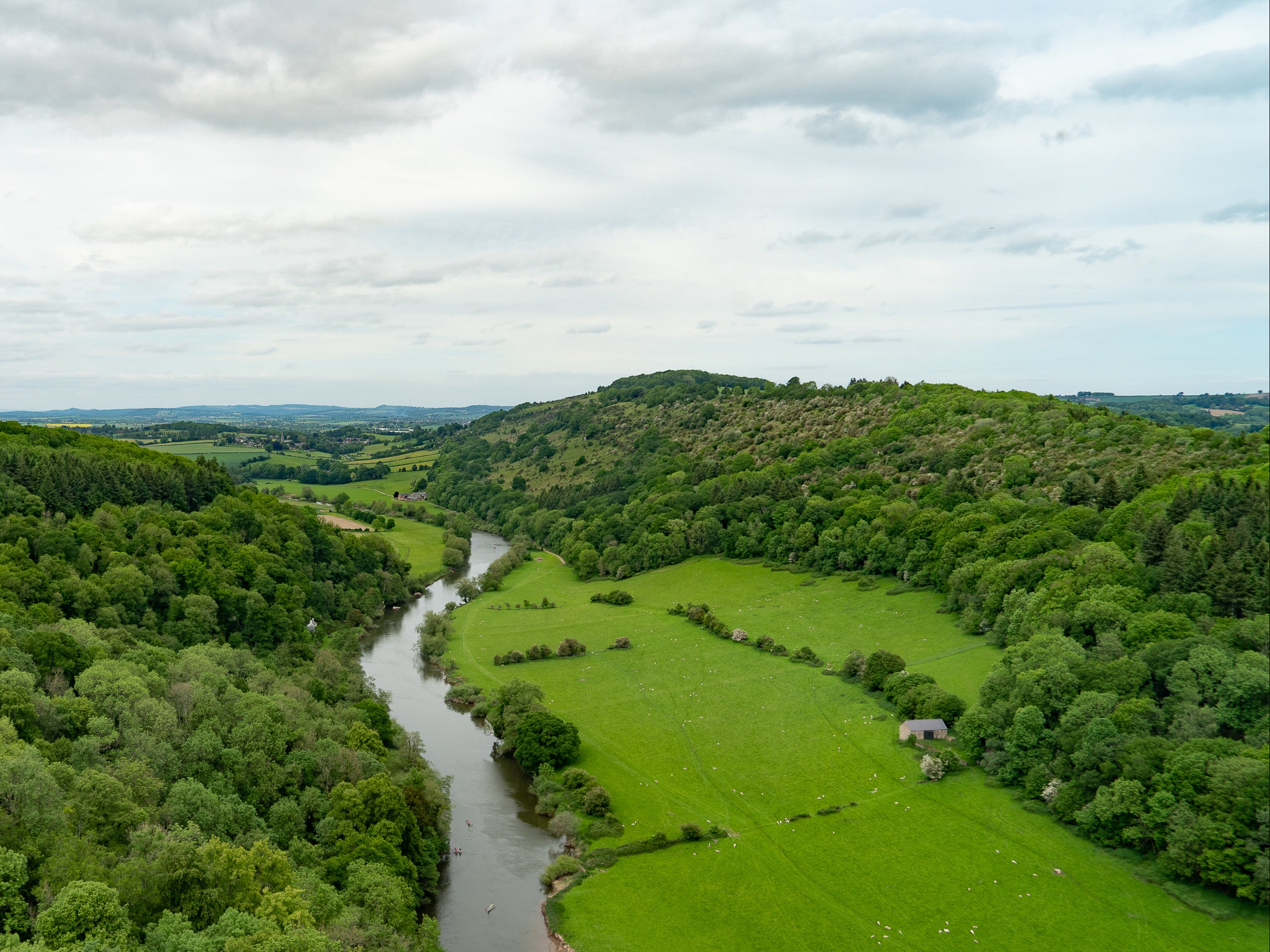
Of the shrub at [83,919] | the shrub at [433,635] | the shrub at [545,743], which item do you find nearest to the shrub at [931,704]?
the shrub at [545,743]

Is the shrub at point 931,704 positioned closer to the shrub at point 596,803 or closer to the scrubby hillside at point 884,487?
the scrubby hillside at point 884,487

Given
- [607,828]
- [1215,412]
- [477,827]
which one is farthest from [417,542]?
[1215,412]

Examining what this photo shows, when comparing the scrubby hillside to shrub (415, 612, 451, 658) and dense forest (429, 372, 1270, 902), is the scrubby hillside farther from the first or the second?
shrub (415, 612, 451, 658)

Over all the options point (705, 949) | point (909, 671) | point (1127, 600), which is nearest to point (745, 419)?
point (909, 671)

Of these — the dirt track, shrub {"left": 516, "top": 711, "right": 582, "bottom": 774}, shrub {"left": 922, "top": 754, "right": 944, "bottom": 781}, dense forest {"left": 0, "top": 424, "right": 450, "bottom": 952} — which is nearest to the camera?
dense forest {"left": 0, "top": 424, "right": 450, "bottom": 952}

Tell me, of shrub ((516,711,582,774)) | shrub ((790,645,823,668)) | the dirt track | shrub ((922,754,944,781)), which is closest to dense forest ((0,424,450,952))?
shrub ((516,711,582,774))

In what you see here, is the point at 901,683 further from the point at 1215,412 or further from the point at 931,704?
the point at 1215,412
